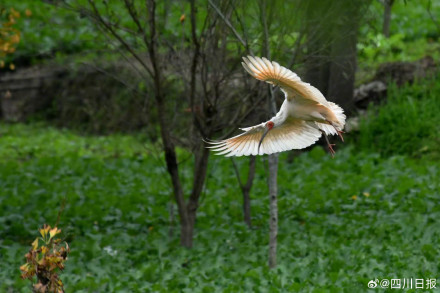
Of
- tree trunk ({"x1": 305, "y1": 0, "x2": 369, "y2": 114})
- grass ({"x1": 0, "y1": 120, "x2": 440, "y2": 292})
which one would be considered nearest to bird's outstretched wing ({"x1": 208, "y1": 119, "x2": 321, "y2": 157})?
tree trunk ({"x1": 305, "y1": 0, "x2": 369, "y2": 114})

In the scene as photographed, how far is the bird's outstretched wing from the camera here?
512 cm

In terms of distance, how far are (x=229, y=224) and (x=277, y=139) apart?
360cm

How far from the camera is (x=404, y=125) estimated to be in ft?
37.6

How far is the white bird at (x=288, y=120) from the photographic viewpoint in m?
4.28

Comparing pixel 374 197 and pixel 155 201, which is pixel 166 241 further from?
pixel 374 197

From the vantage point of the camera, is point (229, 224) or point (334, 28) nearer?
point (334, 28)

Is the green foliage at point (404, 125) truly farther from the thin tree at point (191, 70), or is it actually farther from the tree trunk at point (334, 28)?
the thin tree at point (191, 70)

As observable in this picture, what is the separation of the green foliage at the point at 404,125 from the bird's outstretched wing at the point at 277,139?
6297 mm

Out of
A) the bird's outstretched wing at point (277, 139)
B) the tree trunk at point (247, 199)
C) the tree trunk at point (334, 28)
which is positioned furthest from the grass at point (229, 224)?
the tree trunk at point (334, 28)

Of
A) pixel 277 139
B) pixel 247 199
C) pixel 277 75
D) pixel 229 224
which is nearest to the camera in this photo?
pixel 277 75

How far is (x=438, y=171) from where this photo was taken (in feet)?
33.5

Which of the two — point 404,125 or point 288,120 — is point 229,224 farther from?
point 404,125

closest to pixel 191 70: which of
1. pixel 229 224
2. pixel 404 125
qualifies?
pixel 229 224

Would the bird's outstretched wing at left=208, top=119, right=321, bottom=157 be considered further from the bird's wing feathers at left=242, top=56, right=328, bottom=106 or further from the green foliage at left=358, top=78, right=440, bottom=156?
the green foliage at left=358, top=78, right=440, bottom=156
